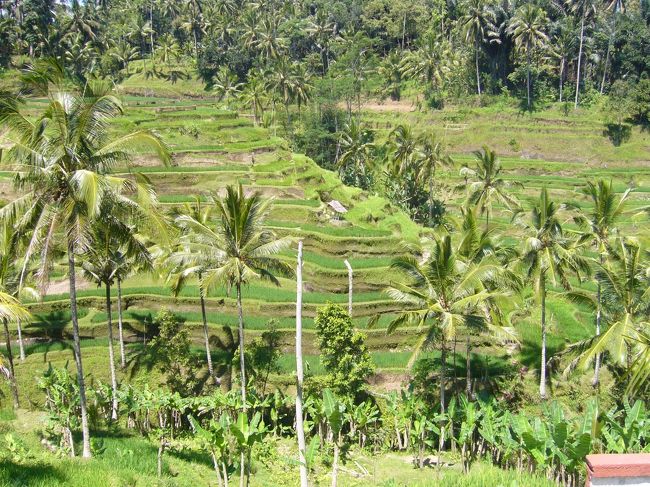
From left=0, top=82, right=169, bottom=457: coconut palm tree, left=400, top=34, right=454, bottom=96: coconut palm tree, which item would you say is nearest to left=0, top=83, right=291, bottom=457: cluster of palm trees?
left=0, top=82, right=169, bottom=457: coconut palm tree

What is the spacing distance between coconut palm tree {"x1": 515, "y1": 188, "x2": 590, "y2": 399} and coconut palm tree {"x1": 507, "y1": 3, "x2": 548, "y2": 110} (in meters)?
40.0

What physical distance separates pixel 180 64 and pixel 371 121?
25.8m

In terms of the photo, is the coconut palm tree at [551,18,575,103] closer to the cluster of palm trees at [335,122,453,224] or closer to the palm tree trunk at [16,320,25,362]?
the cluster of palm trees at [335,122,453,224]

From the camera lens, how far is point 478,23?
57.8 m

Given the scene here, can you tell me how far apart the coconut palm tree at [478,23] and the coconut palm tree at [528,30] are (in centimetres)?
226

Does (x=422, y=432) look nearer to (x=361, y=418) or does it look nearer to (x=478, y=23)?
(x=361, y=418)

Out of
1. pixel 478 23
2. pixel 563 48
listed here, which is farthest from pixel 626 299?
pixel 563 48

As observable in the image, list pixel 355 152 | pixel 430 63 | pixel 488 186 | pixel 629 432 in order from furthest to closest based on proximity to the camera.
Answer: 1. pixel 430 63
2. pixel 355 152
3. pixel 488 186
4. pixel 629 432

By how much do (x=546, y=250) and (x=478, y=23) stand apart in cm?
4439

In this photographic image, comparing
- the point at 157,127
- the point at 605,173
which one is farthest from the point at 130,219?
the point at 605,173

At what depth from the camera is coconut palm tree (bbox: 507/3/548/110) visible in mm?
54906

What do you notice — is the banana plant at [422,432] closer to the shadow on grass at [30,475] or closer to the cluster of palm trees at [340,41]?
the shadow on grass at [30,475]

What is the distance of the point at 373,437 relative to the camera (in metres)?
21.4

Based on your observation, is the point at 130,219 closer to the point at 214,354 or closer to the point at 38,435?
the point at 38,435
